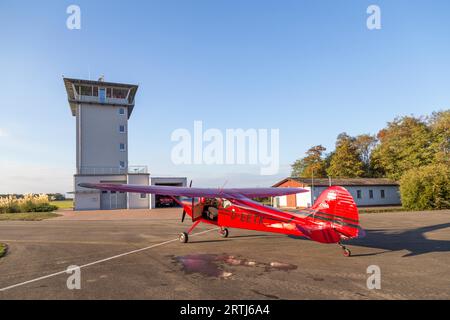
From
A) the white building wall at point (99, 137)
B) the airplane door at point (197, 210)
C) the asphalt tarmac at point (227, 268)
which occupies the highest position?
the white building wall at point (99, 137)

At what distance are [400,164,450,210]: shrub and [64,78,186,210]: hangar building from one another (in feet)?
95.7

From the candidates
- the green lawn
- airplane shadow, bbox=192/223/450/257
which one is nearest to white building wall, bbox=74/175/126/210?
the green lawn

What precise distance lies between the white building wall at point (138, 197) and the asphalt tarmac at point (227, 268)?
1030 inches

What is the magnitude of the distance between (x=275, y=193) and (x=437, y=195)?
88.9ft

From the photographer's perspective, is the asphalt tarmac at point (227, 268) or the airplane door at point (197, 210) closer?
the asphalt tarmac at point (227, 268)

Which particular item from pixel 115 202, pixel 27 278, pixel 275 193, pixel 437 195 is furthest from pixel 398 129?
pixel 27 278

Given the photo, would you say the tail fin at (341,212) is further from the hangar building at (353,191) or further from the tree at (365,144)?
the tree at (365,144)

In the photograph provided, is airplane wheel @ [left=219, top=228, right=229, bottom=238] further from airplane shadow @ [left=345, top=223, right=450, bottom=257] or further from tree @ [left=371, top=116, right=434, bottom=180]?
tree @ [left=371, top=116, right=434, bottom=180]

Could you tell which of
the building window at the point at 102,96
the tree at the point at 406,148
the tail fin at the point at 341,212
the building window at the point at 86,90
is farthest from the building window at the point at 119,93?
the tail fin at the point at 341,212

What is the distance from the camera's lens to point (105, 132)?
46.4 m

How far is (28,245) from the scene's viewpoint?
41.2ft

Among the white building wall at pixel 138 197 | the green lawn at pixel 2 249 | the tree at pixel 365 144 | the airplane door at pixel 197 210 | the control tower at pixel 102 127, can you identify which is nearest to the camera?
the green lawn at pixel 2 249

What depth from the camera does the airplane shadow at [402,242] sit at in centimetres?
1069

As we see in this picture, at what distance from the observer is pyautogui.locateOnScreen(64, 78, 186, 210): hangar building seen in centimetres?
4153
